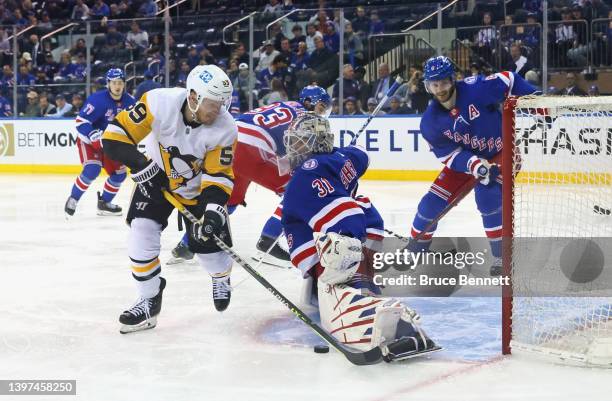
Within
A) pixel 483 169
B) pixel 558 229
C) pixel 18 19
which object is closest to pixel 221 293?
pixel 483 169

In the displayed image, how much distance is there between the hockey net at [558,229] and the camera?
286cm

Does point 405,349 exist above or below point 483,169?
below

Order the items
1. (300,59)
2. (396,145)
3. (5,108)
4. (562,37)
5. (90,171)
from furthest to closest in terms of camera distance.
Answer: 1. (5,108)
2. (300,59)
3. (396,145)
4. (562,37)
5. (90,171)

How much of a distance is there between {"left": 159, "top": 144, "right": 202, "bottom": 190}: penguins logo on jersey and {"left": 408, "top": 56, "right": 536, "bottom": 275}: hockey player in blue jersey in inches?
52.2

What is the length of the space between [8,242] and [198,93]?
2970mm

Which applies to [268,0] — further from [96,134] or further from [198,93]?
[198,93]

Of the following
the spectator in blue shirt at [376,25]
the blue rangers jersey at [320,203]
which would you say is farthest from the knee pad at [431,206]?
the spectator in blue shirt at [376,25]

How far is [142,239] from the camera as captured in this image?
3.30 metres

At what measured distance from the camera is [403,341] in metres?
2.82

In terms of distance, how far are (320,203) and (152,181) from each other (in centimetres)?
63

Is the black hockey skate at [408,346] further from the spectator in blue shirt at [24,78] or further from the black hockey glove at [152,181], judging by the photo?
the spectator in blue shirt at [24,78]

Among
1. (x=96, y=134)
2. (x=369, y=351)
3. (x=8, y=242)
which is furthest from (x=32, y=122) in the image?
(x=369, y=351)

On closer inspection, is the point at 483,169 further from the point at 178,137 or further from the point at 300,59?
the point at 300,59

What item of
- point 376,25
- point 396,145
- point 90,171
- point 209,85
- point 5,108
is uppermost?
point 376,25
